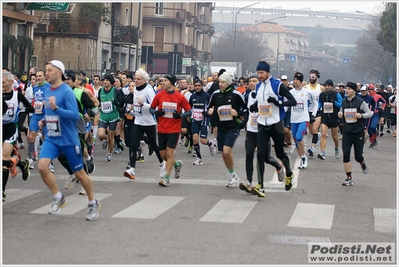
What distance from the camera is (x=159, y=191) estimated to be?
12.4 meters

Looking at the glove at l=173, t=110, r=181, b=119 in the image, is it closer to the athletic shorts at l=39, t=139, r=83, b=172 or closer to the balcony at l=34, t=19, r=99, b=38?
the athletic shorts at l=39, t=139, r=83, b=172

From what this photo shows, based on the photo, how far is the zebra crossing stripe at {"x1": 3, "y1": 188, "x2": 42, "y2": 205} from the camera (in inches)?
450

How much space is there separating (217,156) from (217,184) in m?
5.29

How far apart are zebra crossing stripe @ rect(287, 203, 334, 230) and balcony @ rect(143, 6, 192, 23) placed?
211 feet

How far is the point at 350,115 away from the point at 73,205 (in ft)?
17.1

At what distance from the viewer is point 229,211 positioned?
10.5 m

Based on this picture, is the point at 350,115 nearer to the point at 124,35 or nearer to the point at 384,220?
the point at 384,220

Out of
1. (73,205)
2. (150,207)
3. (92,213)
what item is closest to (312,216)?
(150,207)

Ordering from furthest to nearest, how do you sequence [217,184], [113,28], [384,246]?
1. [113,28]
2. [217,184]
3. [384,246]

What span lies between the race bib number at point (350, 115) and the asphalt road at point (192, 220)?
3.57 ft

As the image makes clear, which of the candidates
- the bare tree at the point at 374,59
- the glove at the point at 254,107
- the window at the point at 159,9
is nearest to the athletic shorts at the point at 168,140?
the glove at the point at 254,107

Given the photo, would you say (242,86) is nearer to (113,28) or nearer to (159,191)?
(159,191)

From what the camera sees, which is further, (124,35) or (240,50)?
(240,50)

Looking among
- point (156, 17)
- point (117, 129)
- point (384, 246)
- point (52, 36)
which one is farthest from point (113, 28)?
point (384, 246)
